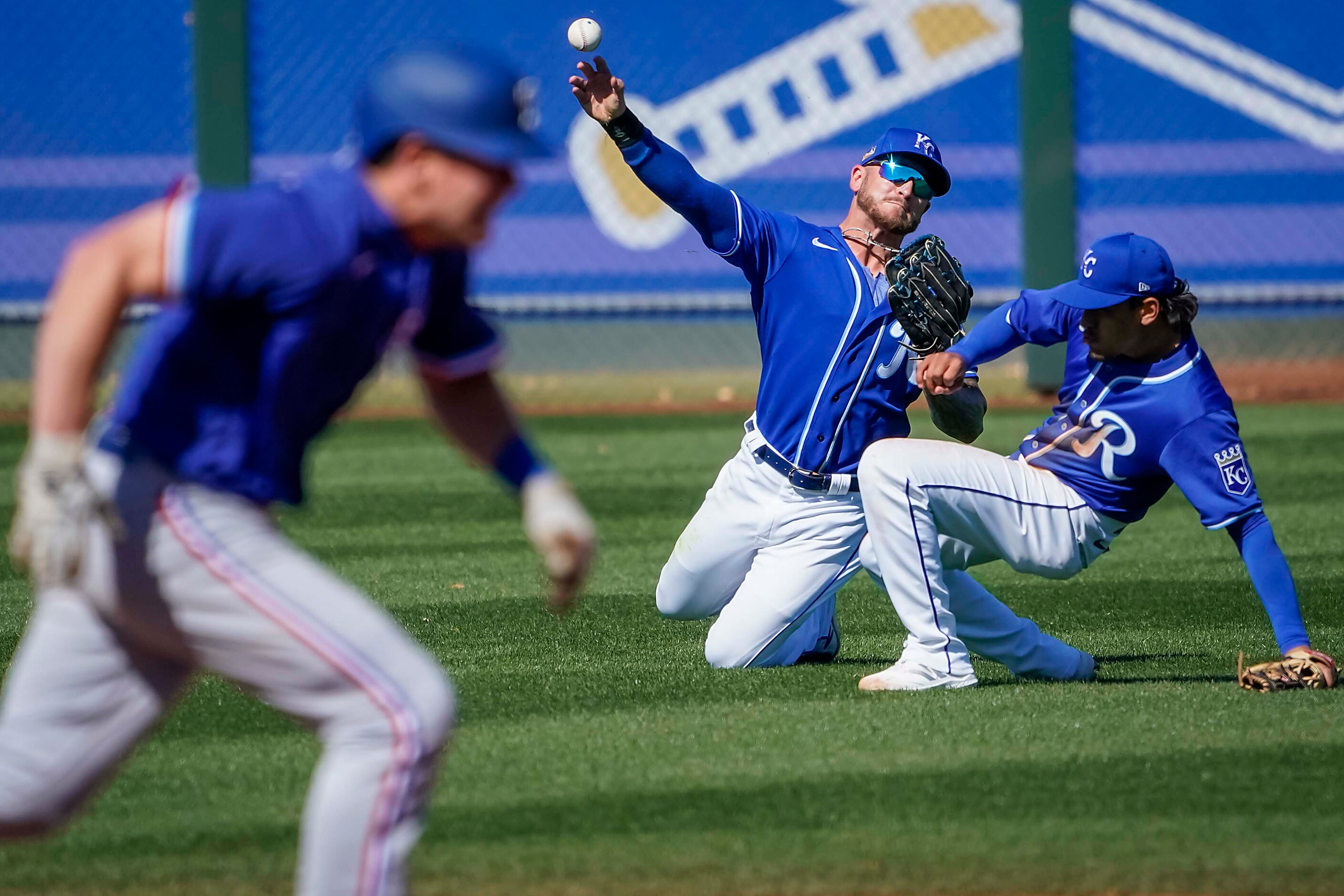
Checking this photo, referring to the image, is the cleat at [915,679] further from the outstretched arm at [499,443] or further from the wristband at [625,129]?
the outstretched arm at [499,443]

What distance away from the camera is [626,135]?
5727 mm

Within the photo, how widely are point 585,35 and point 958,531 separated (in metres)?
2.98

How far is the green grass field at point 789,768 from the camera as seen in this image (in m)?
3.59

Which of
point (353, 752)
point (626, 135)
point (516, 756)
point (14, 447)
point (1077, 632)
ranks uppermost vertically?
point (626, 135)

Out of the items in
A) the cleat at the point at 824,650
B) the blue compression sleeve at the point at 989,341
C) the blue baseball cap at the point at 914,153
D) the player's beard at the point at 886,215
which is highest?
the blue baseball cap at the point at 914,153

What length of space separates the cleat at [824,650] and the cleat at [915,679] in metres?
0.59

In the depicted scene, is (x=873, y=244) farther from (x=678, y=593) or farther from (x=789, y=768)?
(x=789, y=768)

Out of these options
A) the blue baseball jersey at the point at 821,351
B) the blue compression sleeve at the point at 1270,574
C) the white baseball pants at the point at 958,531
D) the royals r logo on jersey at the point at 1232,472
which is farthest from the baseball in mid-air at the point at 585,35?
the blue compression sleeve at the point at 1270,574

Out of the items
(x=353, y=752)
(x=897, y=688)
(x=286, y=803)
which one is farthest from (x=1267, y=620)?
(x=353, y=752)

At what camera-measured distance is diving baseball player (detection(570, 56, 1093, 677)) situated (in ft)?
18.7

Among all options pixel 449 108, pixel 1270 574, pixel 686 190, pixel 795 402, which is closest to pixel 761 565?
pixel 795 402

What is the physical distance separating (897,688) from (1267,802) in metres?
1.44

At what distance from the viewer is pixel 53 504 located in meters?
2.61

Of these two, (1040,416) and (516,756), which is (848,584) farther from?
(1040,416)
